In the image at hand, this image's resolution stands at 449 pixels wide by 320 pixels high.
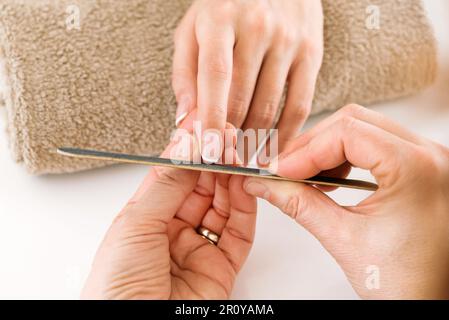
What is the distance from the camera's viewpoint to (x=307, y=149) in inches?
22.2

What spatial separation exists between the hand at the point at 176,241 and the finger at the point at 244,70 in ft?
0.37

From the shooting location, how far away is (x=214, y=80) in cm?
63

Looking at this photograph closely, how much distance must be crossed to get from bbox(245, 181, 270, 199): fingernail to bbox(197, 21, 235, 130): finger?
9cm

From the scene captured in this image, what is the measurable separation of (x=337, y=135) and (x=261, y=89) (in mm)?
205

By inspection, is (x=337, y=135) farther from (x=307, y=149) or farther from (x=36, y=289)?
(x=36, y=289)

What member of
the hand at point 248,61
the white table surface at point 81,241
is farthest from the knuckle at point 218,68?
the white table surface at point 81,241

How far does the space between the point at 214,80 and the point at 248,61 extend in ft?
0.26

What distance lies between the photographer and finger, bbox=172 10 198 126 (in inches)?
27.2

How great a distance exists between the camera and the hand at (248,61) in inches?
25.1

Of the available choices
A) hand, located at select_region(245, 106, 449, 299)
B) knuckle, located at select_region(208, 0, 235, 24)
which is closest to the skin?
hand, located at select_region(245, 106, 449, 299)

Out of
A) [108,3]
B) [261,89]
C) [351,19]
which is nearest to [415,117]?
[351,19]

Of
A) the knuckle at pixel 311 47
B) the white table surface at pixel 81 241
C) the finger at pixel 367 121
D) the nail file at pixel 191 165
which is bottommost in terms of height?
the white table surface at pixel 81 241

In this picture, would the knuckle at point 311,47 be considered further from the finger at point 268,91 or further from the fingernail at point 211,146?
the fingernail at point 211,146

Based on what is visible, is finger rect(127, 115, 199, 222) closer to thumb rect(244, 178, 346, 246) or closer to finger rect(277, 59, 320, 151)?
thumb rect(244, 178, 346, 246)
